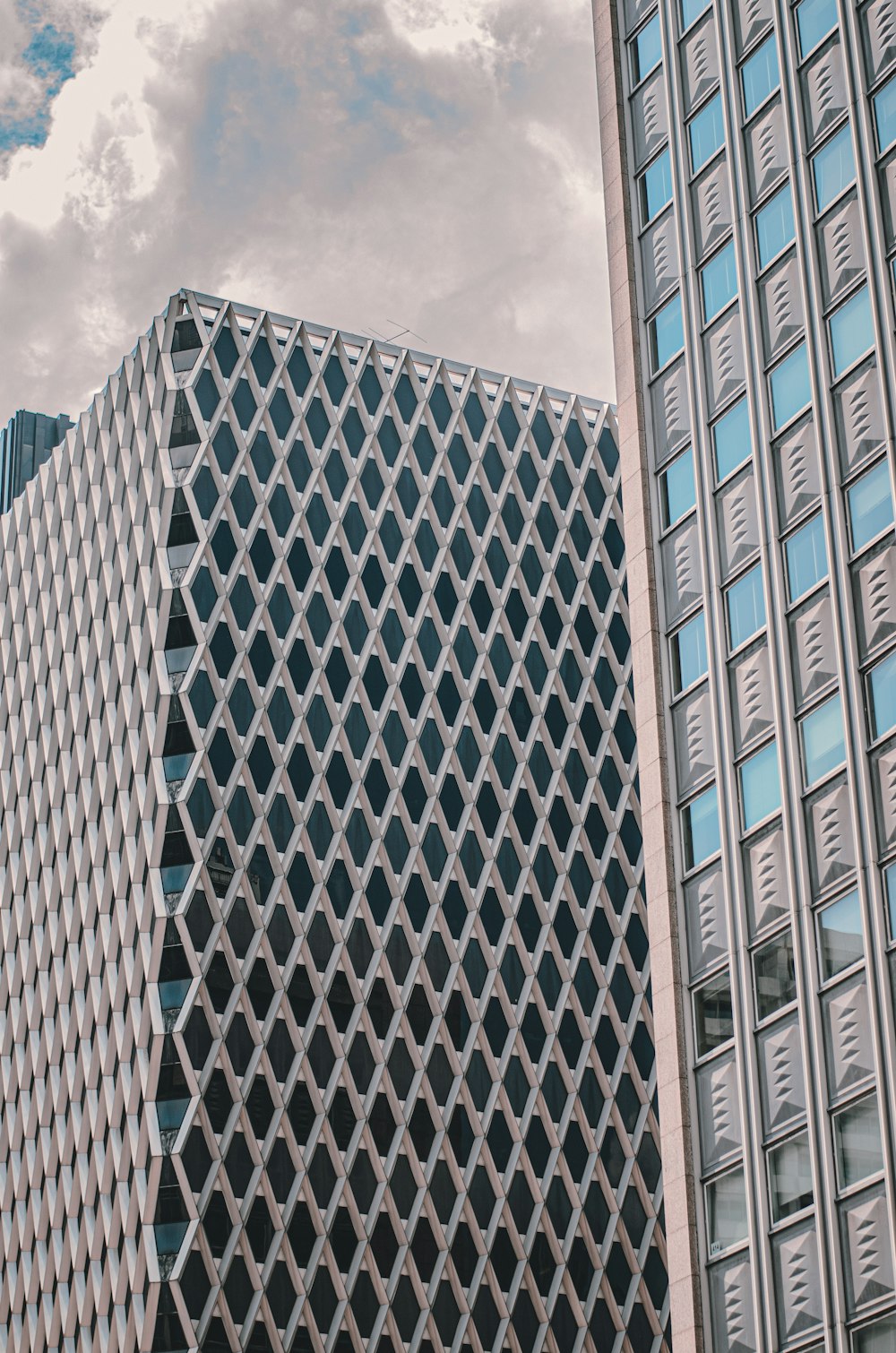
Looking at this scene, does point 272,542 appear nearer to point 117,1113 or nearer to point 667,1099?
point 117,1113

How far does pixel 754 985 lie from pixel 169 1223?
1663 inches

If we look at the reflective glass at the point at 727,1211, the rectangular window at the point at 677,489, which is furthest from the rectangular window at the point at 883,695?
the reflective glass at the point at 727,1211

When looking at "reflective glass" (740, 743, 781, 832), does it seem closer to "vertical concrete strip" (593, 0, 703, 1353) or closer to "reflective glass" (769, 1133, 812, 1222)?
"vertical concrete strip" (593, 0, 703, 1353)

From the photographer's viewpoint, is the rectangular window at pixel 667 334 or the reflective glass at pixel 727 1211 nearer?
the reflective glass at pixel 727 1211

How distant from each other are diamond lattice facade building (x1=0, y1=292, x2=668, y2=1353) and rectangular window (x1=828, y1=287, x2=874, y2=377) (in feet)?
150

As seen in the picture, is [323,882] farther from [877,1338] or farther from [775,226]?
[877,1338]

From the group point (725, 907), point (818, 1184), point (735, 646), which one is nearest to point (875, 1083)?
point (818, 1184)

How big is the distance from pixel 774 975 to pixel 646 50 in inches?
1086

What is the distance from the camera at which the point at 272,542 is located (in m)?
93.4

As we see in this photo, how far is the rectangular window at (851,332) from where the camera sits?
154ft

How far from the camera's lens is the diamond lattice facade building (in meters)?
85.2

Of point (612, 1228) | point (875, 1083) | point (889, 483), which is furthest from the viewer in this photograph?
point (612, 1228)

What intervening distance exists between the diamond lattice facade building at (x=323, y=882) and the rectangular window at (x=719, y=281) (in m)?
40.1

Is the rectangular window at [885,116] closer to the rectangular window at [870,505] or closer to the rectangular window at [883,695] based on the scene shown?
the rectangular window at [870,505]
